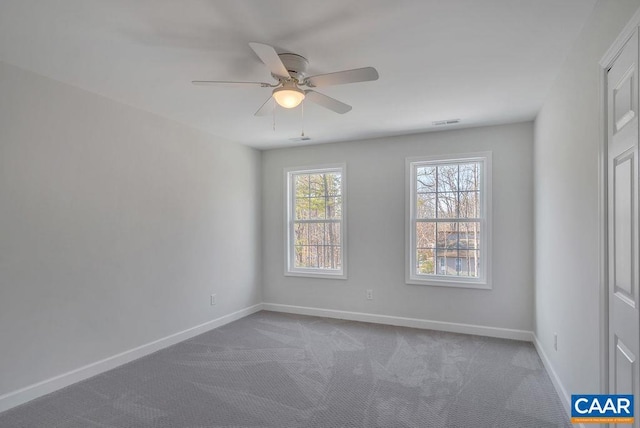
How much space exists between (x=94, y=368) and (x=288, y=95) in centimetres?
282

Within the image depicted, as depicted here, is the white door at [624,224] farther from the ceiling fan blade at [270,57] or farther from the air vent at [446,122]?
the air vent at [446,122]

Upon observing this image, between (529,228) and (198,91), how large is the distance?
3.67m

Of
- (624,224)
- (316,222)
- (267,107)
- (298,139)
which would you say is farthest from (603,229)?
(316,222)

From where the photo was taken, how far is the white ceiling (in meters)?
1.93

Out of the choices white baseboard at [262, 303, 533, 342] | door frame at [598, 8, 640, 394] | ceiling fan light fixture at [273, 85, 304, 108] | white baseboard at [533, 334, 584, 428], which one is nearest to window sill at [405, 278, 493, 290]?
white baseboard at [262, 303, 533, 342]

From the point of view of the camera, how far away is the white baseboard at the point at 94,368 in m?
2.61

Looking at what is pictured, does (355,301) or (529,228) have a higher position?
(529,228)

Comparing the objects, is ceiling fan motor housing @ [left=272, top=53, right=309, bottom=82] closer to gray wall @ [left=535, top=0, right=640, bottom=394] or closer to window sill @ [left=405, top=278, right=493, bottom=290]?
gray wall @ [left=535, top=0, right=640, bottom=394]

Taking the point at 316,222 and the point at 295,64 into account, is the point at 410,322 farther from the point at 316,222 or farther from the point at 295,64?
the point at 295,64

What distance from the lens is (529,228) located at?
402cm

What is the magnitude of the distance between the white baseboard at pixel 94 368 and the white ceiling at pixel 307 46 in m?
2.34

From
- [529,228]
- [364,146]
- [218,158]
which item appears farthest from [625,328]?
[218,158]

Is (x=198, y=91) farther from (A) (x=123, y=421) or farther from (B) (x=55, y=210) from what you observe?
(A) (x=123, y=421)

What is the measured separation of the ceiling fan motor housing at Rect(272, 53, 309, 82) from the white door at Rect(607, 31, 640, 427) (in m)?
1.69
